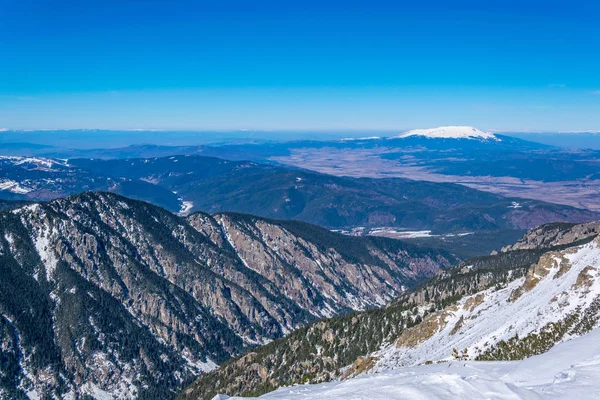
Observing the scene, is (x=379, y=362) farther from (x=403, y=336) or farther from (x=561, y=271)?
(x=561, y=271)

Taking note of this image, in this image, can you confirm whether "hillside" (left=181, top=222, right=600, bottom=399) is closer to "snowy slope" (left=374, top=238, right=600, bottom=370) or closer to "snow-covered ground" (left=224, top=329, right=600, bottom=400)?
"snowy slope" (left=374, top=238, right=600, bottom=370)

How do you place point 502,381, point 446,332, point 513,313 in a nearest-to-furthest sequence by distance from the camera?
point 502,381
point 513,313
point 446,332

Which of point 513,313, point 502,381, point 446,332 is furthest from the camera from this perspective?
point 446,332

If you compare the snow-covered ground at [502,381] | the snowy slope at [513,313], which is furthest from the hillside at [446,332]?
the snow-covered ground at [502,381]

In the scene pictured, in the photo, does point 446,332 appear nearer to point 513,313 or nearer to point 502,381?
point 513,313

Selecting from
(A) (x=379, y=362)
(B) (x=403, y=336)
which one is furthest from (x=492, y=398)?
(B) (x=403, y=336)

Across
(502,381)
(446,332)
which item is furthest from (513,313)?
(502,381)
